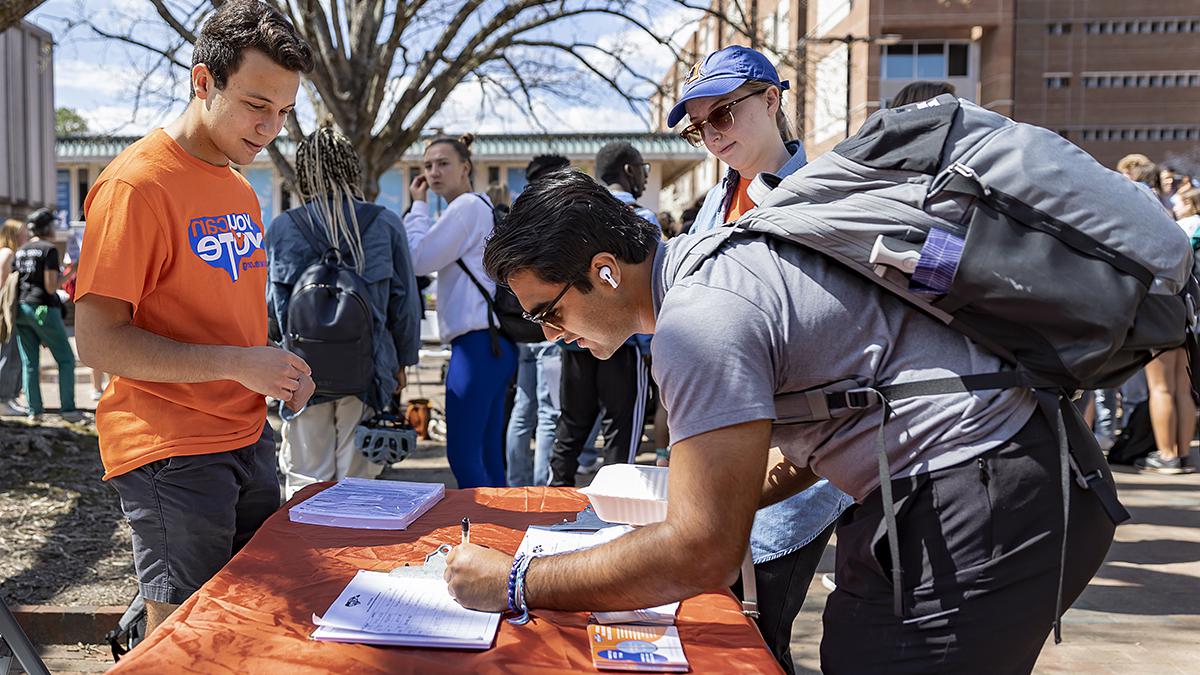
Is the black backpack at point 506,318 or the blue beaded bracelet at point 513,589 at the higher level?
the black backpack at point 506,318

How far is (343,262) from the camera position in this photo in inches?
153

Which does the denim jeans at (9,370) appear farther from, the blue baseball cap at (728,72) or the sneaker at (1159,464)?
the sneaker at (1159,464)

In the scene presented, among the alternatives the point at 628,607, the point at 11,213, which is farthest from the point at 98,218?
the point at 11,213

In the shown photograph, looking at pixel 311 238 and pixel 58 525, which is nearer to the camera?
pixel 311 238

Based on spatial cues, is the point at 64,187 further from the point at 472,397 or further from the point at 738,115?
the point at 738,115

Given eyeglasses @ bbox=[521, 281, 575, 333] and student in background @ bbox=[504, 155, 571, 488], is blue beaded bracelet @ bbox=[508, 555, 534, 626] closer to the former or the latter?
eyeglasses @ bbox=[521, 281, 575, 333]

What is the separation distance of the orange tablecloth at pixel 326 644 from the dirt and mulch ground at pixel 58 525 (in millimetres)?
2234

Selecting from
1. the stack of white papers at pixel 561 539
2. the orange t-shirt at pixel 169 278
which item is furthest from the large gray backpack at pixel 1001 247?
the orange t-shirt at pixel 169 278

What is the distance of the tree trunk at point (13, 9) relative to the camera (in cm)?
508

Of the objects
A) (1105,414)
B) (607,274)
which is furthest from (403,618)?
(1105,414)

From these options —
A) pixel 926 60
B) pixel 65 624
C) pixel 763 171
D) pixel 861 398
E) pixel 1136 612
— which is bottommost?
pixel 1136 612

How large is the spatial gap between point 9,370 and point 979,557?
971 centimetres

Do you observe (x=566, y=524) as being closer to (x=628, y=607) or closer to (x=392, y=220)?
(x=628, y=607)

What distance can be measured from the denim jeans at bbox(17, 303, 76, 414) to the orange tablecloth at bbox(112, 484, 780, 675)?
25.3 ft
